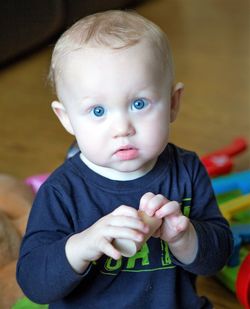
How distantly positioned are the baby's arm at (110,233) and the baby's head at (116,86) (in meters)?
0.08

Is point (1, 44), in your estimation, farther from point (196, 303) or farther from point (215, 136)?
point (196, 303)

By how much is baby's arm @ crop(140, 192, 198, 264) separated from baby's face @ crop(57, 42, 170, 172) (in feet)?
0.20

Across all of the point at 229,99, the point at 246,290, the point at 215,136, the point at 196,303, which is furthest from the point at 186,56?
the point at 196,303

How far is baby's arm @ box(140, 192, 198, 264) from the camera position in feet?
2.17

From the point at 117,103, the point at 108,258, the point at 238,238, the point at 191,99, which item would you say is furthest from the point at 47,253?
the point at 191,99

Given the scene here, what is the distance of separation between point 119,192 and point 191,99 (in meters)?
1.10

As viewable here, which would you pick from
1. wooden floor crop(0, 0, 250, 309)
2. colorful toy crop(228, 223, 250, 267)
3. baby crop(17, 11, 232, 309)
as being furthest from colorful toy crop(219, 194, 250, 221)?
baby crop(17, 11, 232, 309)

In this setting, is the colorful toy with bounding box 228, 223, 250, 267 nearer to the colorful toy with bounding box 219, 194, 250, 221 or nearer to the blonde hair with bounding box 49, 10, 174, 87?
the colorful toy with bounding box 219, 194, 250, 221

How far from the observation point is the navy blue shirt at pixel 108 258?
729 mm

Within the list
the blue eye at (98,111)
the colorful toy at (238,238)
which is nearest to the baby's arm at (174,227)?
the blue eye at (98,111)

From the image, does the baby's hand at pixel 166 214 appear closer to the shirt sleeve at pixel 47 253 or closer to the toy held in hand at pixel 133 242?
the toy held in hand at pixel 133 242

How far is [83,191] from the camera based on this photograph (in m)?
0.75

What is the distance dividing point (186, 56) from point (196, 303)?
1.40 metres

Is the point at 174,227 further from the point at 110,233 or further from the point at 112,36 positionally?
the point at 112,36
